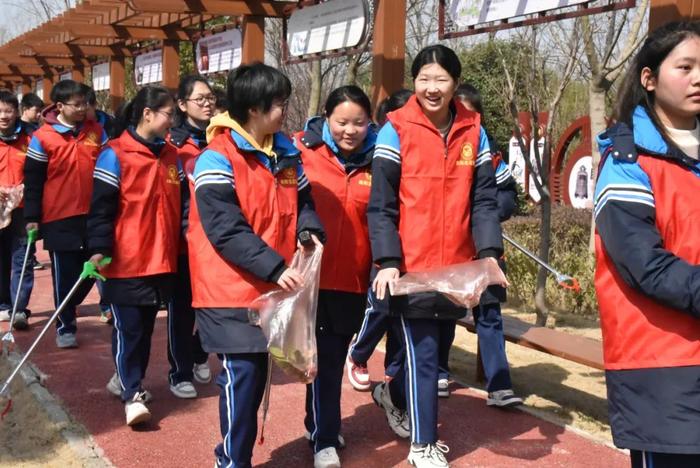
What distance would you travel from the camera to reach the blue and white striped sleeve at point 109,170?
169 inches

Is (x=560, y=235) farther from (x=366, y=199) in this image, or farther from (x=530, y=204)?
(x=366, y=199)

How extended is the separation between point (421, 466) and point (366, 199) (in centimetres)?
128

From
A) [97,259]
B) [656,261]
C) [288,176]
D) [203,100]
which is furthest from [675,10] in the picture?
[97,259]

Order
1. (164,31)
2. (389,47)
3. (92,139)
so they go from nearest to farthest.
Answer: (92,139), (389,47), (164,31)

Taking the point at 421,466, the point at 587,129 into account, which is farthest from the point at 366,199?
the point at 587,129

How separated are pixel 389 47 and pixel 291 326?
3653 mm

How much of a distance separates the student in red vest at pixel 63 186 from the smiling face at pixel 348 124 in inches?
110

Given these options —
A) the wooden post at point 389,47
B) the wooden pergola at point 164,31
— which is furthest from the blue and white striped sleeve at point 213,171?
the wooden post at point 389,47

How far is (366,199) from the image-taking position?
387cm

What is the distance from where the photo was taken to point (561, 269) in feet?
28.0

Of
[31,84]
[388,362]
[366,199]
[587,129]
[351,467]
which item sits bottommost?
[351,467]

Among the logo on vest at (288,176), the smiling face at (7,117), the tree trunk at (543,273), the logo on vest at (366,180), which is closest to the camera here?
the logo on vest at (288,176)

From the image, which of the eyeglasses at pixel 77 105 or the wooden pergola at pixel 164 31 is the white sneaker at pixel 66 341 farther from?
the wooden pergola at pixel 164 31

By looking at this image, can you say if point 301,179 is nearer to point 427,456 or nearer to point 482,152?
point 482,152
